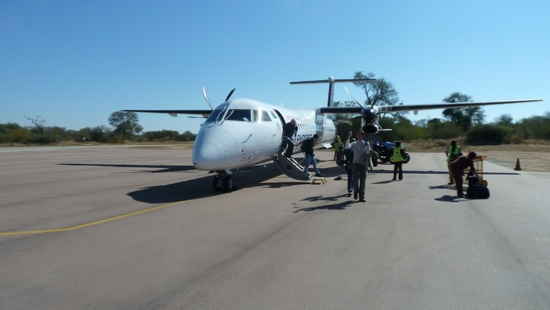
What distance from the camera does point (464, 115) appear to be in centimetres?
6456

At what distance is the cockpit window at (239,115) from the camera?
441 inches

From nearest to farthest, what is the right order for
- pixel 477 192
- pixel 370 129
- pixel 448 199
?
1. pixel 448 199
2. pixel 477 192
3. pixel 370 129

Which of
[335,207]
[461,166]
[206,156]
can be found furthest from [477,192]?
[206,156]

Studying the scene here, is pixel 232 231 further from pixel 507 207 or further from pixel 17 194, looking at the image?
pixel 17 194

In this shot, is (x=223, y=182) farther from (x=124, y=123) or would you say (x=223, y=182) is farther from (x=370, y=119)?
(x=124, y=123)

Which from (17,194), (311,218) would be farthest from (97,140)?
(311,218)

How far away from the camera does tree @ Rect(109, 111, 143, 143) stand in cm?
8406

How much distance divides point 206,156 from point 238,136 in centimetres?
142

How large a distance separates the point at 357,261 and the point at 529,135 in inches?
2254

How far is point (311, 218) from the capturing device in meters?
7.65

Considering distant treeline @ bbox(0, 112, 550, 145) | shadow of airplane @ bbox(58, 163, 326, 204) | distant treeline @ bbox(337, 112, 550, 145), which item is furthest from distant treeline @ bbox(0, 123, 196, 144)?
shadow of airplane @ bbox(58, 163, 326, 204)

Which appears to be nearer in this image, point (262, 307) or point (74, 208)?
point (262, 307)

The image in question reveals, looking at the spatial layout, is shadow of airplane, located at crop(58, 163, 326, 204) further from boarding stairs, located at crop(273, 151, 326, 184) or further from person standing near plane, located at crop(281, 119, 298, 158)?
person standing near plane, located at crop(281, 119, 298, 158)

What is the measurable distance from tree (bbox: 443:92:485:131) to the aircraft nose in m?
58.4
